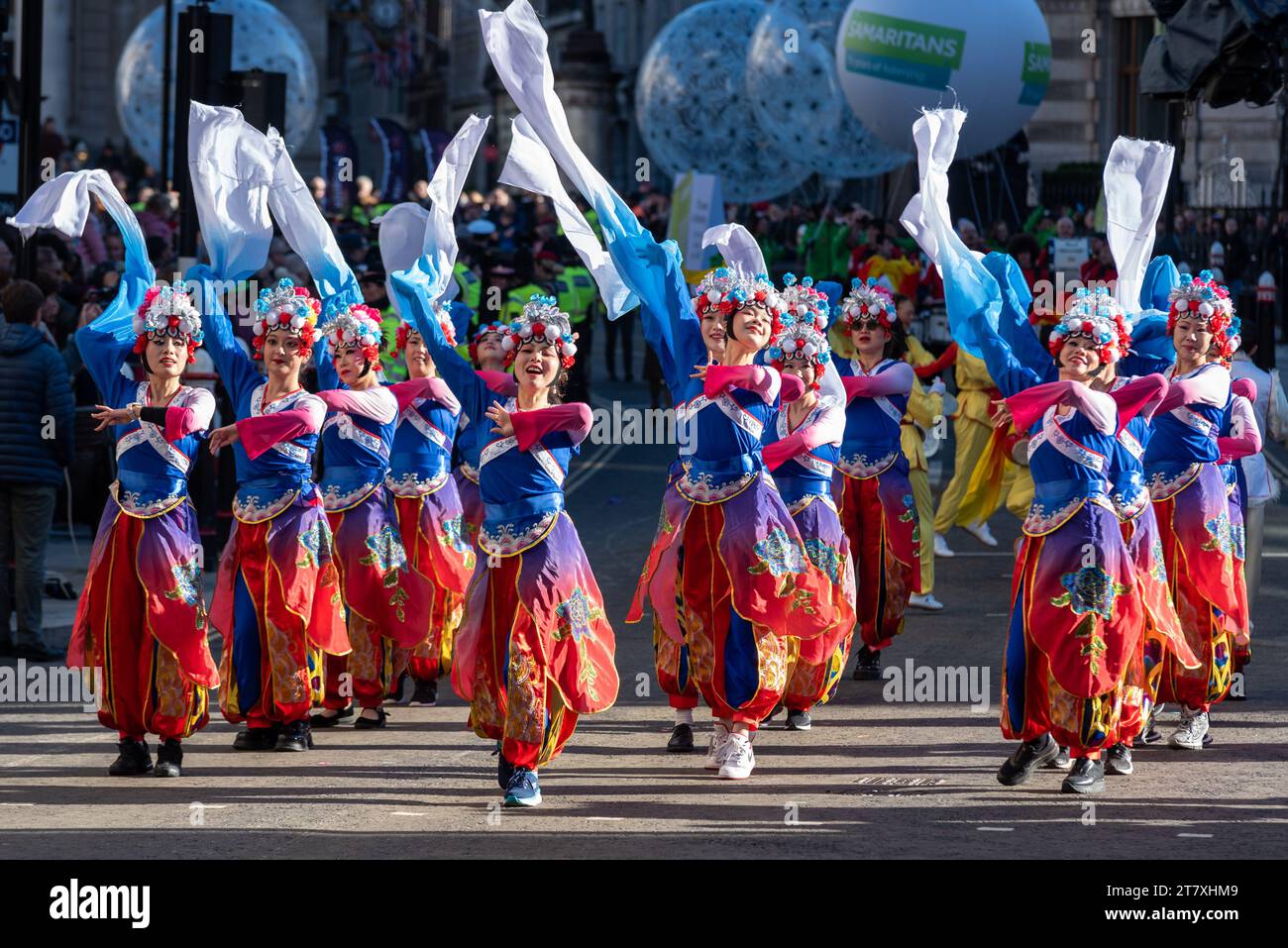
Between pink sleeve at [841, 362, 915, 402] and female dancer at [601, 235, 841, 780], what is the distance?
205 centimetres

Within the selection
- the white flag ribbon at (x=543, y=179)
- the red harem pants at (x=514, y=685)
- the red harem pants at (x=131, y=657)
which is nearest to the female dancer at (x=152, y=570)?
the red harem pants at (x=131, y=657)

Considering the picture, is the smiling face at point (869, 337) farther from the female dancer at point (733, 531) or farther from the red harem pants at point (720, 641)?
the red harem pants at point (720, 641)

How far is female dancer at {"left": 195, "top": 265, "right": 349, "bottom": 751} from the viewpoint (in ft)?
29.0

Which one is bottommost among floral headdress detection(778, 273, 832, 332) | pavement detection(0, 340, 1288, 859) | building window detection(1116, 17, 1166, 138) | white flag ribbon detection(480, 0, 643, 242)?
pavement detection(0, 340, 1288, 859)

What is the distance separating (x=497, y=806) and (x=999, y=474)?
559cm

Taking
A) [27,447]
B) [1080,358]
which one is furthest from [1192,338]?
[27,447]

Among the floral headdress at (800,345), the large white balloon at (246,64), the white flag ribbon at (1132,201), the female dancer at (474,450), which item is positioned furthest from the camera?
the large white balloon at (246,64)

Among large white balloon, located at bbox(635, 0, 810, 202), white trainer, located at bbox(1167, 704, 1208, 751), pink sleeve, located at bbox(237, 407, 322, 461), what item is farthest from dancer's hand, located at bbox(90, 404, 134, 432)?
large white balloon, located at bbox(635, 0, 810, 202)

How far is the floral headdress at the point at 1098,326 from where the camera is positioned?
8148 millimetres

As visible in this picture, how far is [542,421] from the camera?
785cm

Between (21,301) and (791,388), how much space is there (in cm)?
421

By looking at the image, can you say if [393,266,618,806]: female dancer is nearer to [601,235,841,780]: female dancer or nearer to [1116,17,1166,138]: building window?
[601,235,841,780]: female dancer

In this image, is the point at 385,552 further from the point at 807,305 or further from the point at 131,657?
the point at 807,305

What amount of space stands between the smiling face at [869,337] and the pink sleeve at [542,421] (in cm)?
312
